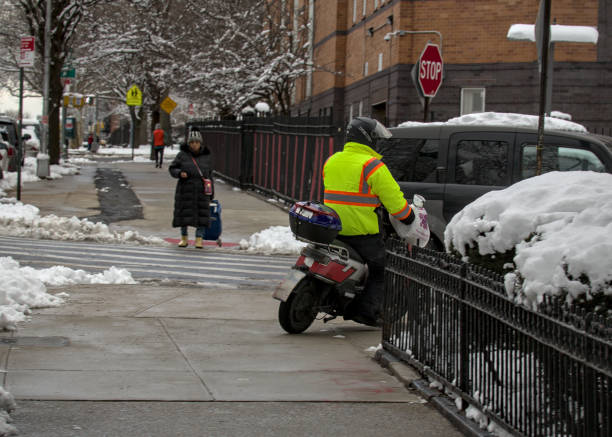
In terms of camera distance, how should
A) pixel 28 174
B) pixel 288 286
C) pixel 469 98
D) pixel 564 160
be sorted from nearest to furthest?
pixel 288 286 → pixel 564 160 → pixel 469 98 → pixel 28 174

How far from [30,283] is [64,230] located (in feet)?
23.9

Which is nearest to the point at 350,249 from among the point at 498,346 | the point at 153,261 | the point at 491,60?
the point at 498,346

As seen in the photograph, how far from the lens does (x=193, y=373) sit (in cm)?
717

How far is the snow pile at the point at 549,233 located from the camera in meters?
5.09

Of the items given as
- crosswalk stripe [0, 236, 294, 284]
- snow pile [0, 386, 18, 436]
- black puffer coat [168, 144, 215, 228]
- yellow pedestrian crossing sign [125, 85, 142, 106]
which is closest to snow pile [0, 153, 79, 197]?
yellow pedestrian crossing sign [125, 85, 142, 106]

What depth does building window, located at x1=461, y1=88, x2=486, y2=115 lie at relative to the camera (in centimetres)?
3172

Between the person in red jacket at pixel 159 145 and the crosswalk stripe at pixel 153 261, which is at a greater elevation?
the person in red jacket at pixel 159 145

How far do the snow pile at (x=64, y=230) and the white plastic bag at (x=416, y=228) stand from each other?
8548mm

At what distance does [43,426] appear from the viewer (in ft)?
18.8

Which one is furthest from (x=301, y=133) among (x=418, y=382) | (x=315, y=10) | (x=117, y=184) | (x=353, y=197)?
(x=315, y=10)

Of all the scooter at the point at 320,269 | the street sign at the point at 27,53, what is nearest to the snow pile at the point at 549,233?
the scooter at the point at 320,269

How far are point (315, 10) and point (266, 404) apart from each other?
44328 millimetres

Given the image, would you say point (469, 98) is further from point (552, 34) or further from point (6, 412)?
point (6, 412)

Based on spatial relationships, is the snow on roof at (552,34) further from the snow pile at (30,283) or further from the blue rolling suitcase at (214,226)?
the snow pile at (30,283)
